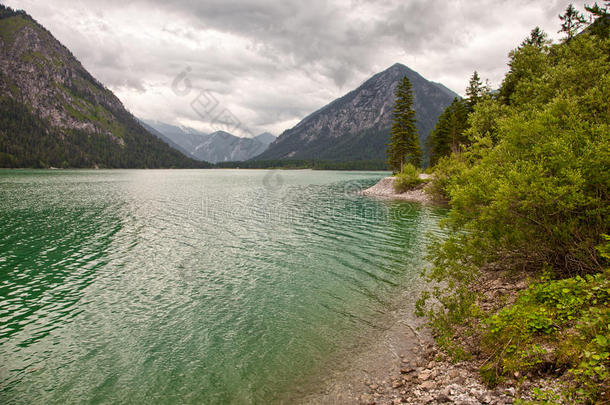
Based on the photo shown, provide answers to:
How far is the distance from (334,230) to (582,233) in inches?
858

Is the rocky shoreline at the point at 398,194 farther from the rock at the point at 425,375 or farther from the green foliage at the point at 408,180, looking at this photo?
the rock at the point at 425,375

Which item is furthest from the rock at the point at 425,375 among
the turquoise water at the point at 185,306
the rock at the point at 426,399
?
the turquoise water at the point at 185,306

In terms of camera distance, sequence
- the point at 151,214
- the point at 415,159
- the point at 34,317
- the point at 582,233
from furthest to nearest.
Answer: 1. the point at 415,159
2. the point at 151,214
3. the point at 34,317
4. the point at 582,233

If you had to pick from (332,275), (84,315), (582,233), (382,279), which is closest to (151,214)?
(84,315)

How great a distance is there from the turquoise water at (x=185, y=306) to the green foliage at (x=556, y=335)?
5086 mm

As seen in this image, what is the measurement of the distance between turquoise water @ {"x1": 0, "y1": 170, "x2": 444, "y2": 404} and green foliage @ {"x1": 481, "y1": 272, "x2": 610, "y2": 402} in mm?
5086

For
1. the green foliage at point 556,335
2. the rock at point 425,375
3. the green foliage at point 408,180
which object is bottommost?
the rock at point 425,375

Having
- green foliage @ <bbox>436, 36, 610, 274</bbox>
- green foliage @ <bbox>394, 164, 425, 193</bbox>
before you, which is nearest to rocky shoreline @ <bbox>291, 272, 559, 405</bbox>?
green foliage @ <bbox>436, 36, 610, 274</bbox>

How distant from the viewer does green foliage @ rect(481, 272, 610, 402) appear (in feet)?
20.2

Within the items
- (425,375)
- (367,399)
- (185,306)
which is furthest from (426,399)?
(185,306)

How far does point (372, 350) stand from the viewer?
428 inches

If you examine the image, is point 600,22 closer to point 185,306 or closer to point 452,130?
point 452,130

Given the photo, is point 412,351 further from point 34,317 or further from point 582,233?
point 34,317

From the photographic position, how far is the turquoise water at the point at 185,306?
31.6 ft
